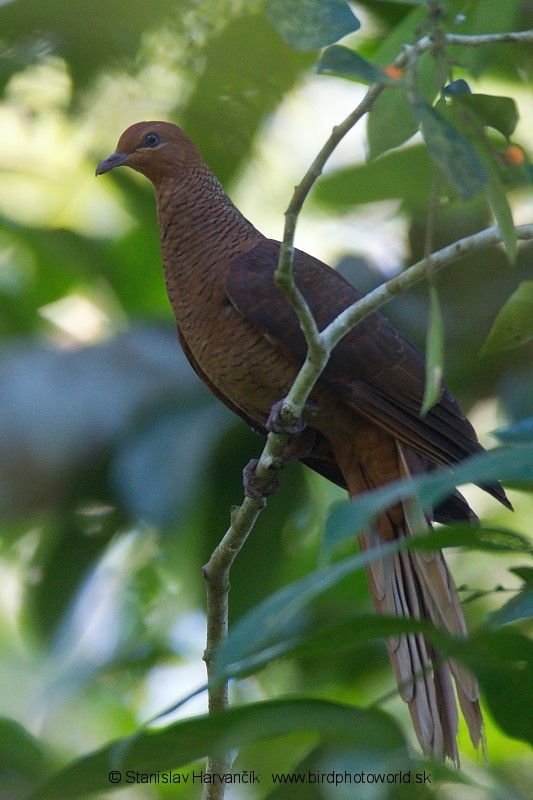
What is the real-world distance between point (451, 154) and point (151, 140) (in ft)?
6.86

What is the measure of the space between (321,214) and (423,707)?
8.57 ft

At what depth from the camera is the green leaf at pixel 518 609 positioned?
5.23ft

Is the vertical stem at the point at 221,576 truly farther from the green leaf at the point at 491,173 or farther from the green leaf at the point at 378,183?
the green leaf at the point at 378,183

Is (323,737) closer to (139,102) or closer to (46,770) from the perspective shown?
(46,770)

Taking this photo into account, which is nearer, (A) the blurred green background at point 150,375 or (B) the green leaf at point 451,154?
(B) the green leaf at point 451,154

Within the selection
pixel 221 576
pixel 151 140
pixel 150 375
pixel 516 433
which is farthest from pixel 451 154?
pixel 150 375

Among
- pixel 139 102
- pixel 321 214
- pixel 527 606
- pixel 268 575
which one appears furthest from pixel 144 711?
pixel 527 606

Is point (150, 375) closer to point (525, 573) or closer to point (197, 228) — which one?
point (197, 228)

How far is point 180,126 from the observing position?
379 cm

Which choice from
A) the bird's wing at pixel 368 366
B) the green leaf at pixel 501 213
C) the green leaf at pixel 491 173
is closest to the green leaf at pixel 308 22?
the green leaf at pixel 491 173

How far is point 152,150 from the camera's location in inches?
135

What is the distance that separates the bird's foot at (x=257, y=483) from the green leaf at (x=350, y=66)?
1.25m

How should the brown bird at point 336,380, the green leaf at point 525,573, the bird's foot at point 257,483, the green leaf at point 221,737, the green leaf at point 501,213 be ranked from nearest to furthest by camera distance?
the green leaf at point 221,737 < the green leaf at point 501,213 < the green leaf at point 525,573 < the bird's foot at point 257,483 < the brown bird at point 336,380

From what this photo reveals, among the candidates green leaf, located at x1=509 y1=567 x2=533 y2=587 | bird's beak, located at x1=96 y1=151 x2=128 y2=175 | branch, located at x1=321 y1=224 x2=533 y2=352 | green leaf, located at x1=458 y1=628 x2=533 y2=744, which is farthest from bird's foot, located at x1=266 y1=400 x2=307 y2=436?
bird's beak, located at x1=96 y1=151 x2=128 y2=175
